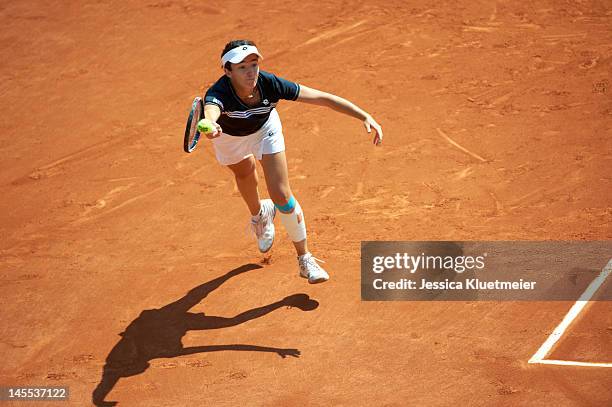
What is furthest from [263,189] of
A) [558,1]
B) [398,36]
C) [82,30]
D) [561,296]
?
[558,1]

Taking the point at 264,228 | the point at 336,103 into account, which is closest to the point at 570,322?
the point at 336,103

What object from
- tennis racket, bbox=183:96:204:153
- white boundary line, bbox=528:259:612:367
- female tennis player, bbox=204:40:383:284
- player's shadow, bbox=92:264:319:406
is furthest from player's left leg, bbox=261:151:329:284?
white boundary line, bbox=528:259:612:367

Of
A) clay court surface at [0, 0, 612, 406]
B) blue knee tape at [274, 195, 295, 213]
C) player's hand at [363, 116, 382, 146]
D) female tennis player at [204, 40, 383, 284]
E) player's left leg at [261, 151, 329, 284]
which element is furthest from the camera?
blue knee tape at [274, 195, 295, 213]

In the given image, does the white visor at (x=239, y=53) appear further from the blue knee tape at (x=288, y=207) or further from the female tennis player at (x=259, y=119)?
the blue knee tape at (x=288, y=207)

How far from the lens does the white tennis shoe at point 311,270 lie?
694 cm

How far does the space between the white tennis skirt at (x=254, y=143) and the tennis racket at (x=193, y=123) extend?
38 centimetres

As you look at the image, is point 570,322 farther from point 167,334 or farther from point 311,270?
point 167,334

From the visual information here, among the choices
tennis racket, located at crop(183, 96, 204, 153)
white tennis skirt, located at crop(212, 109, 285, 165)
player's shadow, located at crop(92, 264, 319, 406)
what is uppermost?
tennis racket, located at crop(183, 96, 204, 153)

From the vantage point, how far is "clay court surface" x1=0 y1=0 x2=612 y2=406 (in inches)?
240

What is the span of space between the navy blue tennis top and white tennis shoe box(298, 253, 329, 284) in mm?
1320

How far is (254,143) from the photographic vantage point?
6.80m

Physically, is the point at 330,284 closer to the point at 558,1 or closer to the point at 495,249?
the point at 495,249

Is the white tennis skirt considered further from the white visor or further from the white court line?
the white court line

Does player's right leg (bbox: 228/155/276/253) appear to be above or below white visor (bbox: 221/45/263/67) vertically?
below
